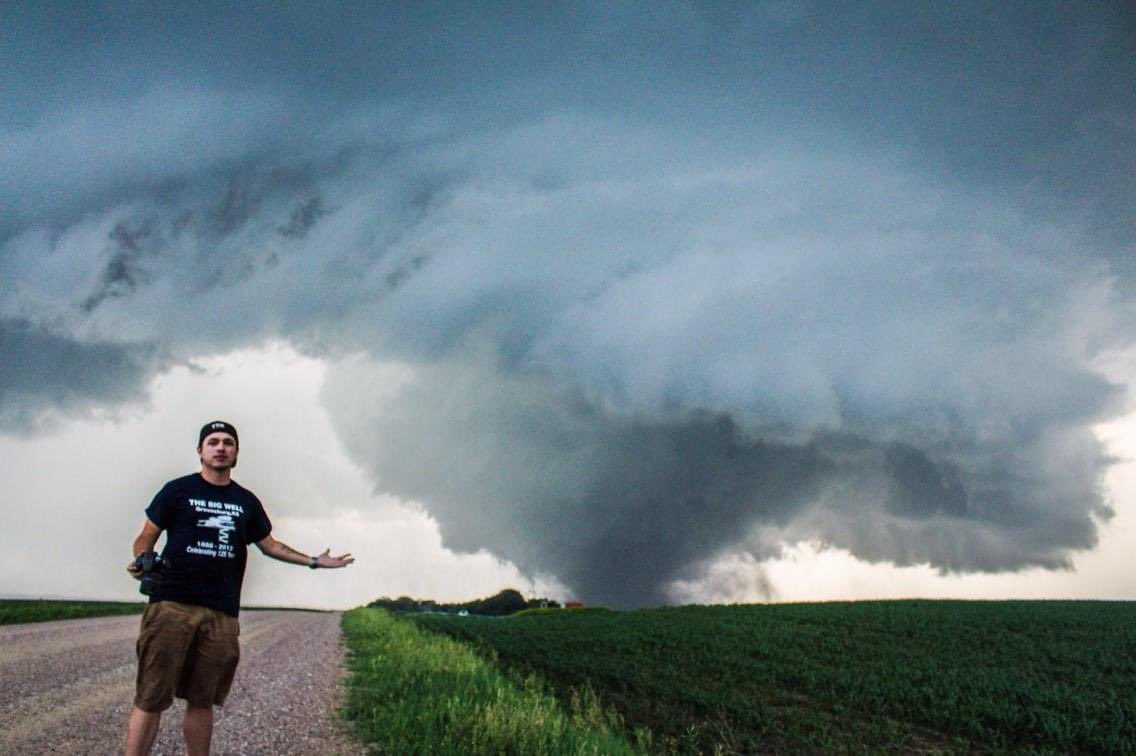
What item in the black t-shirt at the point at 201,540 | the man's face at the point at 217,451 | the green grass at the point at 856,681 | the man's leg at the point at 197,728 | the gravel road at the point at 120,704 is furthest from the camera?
the green grass at the point at 856,681

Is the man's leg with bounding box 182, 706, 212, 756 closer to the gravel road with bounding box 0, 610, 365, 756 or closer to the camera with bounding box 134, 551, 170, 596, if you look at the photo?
the camera with bounding box 134, 551, 170, 596

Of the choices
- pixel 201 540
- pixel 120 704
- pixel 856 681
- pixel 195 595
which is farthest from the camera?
pixel 856 681

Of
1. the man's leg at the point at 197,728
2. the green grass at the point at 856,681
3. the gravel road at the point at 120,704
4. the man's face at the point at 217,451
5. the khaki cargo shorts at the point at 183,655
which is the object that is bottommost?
the green grass at the point at 856,681

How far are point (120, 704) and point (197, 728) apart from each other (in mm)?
6302

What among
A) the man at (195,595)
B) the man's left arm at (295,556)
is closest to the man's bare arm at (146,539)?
the man at (195,595)

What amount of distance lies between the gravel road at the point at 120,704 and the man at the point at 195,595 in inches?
120

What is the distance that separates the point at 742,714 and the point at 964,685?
26.5 feet

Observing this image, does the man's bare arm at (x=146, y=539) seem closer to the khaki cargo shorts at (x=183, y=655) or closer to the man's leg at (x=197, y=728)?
the khaki cargo shorts at (x=183, y=655)

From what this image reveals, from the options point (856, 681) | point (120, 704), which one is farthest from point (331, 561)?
point (856, 681)

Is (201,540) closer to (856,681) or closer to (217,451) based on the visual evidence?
(217,451)

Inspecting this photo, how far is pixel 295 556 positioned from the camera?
664cm

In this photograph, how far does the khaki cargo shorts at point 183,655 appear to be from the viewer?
5.53 metres

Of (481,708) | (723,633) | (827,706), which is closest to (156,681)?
(481,708)

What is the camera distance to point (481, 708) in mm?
Answer: 9969
